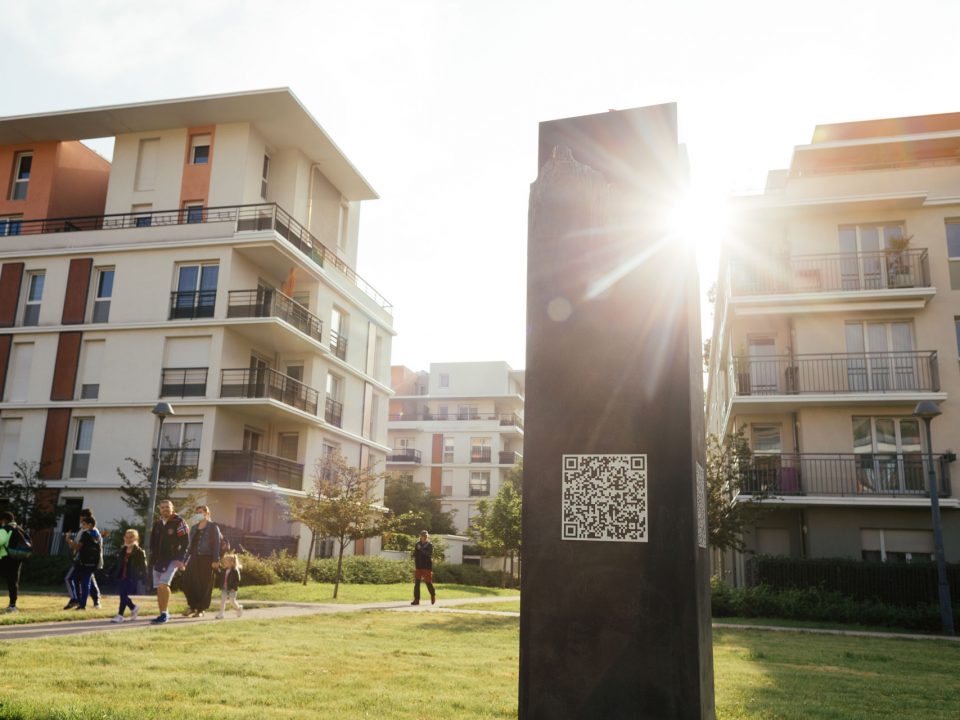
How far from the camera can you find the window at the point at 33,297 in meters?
34.9

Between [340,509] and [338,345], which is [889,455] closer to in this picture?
[340,509]

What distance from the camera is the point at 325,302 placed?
3728 centimetres

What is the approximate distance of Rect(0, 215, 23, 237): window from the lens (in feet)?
121

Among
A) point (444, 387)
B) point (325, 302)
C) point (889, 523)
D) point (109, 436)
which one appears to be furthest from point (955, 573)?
point (444, 387)

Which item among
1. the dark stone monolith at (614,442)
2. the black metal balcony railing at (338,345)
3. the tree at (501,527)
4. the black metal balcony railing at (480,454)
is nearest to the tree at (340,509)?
the black metal balcony railing at (338,345)

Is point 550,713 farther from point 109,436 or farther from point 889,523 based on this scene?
point 109,436

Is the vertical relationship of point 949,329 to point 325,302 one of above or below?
below

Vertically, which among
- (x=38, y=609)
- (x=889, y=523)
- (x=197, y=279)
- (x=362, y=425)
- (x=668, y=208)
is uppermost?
(x=197, y=279)

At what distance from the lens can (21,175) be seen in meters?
38.2

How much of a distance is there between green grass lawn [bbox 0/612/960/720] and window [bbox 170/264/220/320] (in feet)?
71.8

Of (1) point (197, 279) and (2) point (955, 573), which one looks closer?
(2) point (955, 573)

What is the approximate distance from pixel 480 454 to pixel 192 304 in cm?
3767

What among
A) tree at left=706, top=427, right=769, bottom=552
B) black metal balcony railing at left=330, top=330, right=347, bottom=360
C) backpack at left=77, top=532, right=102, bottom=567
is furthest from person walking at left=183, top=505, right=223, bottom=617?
black metal balcony railing at left=330, top=330, right=347, bottom=360

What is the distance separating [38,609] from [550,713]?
41.7ft
